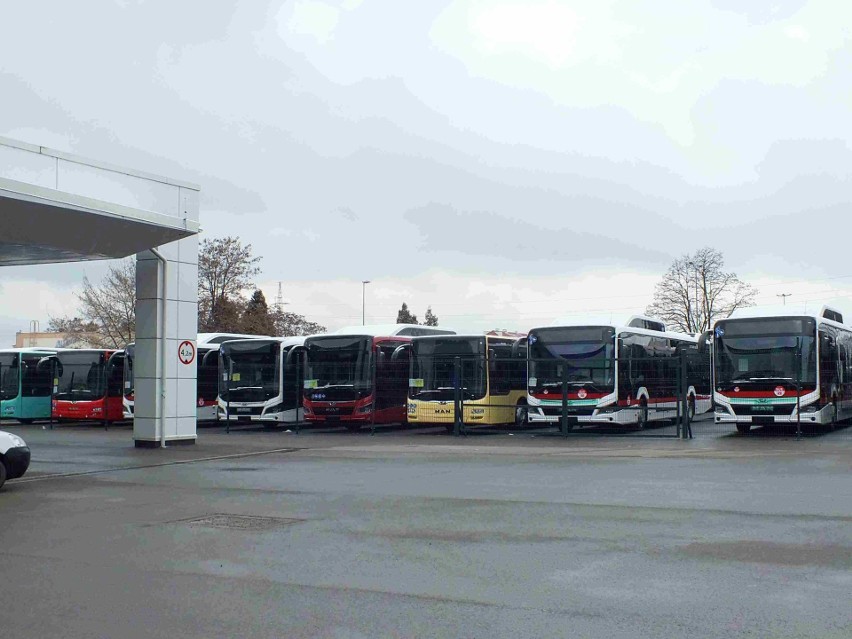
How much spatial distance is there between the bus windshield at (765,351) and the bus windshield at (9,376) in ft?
83.8

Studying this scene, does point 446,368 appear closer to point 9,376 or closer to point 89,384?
point 89,384

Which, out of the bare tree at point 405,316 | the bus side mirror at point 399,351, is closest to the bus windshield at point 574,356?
the bus side mirror at point 399,351

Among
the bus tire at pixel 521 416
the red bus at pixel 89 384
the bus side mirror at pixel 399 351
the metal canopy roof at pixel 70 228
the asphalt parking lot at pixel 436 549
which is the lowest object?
the asphalt parking lot at pixel 436 549

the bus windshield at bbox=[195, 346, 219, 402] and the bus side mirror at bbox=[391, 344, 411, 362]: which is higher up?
the bus side mirror at bbox=[391, 344, 411, 362]

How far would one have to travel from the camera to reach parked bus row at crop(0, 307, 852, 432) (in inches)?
974

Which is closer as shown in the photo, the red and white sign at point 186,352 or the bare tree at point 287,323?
the red and white sign at point 186,352

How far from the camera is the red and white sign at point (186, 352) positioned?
2295 cm

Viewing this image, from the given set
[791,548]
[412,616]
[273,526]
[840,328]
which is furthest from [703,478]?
[840,328]

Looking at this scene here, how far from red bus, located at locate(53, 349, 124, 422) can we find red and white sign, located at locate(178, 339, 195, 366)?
13458mm

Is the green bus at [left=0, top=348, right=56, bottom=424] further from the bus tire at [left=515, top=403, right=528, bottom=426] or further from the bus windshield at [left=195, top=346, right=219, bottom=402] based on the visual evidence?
the bus tire at [left=515, top=403, right=528, bottom=426]

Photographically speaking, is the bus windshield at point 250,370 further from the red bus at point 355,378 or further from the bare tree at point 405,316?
the bare tree at point 405,316

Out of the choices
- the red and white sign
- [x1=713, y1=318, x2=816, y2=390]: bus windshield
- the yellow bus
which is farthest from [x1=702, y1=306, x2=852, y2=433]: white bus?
the red and white sign

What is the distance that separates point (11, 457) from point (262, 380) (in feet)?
58.3

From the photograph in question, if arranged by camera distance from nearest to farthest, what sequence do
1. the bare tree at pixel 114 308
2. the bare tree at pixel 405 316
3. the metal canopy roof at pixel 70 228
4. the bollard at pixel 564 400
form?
the metal canopy roof at pixel 70 228 → the bollard at pixel 564 400 → the bare tree at pixel 114 308 → the bare tree at pixel 405 316
